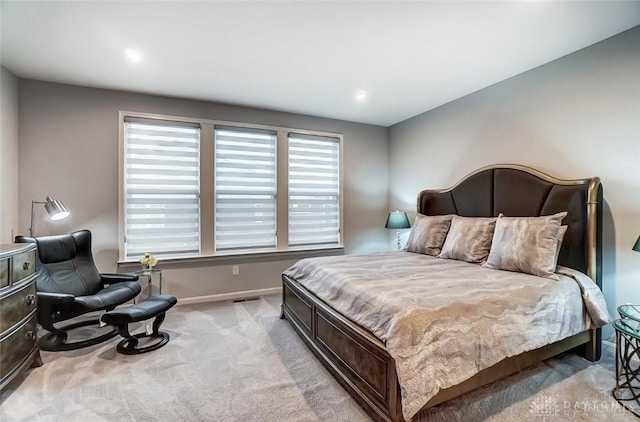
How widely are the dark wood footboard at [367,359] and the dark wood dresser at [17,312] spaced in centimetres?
203

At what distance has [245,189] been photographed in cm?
409

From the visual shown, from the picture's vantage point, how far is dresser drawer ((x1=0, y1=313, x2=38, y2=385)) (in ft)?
6.07

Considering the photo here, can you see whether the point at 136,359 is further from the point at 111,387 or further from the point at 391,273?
the point at 391,273

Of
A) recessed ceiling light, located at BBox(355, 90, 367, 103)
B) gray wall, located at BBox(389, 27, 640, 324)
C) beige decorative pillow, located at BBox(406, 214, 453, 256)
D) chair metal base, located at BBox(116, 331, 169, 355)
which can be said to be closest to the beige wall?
chair metal base, located at BBox(116, 331, 169, 355)

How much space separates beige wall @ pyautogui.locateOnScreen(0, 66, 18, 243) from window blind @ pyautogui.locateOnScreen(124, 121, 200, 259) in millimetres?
965

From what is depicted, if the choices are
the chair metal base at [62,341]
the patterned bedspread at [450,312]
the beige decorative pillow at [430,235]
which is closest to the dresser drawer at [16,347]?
the chair metal base at [62,341]

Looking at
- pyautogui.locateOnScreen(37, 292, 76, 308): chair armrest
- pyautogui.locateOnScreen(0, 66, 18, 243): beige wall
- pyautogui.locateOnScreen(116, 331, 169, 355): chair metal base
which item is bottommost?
pyautogui.locateOnScreen(116, 331, 169, 355): chair metal base

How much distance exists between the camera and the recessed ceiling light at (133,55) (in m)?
2.59

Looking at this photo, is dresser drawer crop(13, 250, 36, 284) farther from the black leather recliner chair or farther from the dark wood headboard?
the dark wood headboard

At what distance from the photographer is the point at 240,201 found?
13.3 feet

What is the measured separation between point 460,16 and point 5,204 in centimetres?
440

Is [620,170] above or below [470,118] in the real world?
below

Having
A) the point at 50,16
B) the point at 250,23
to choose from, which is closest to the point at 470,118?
the point at 250,23

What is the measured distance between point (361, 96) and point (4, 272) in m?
3.68
